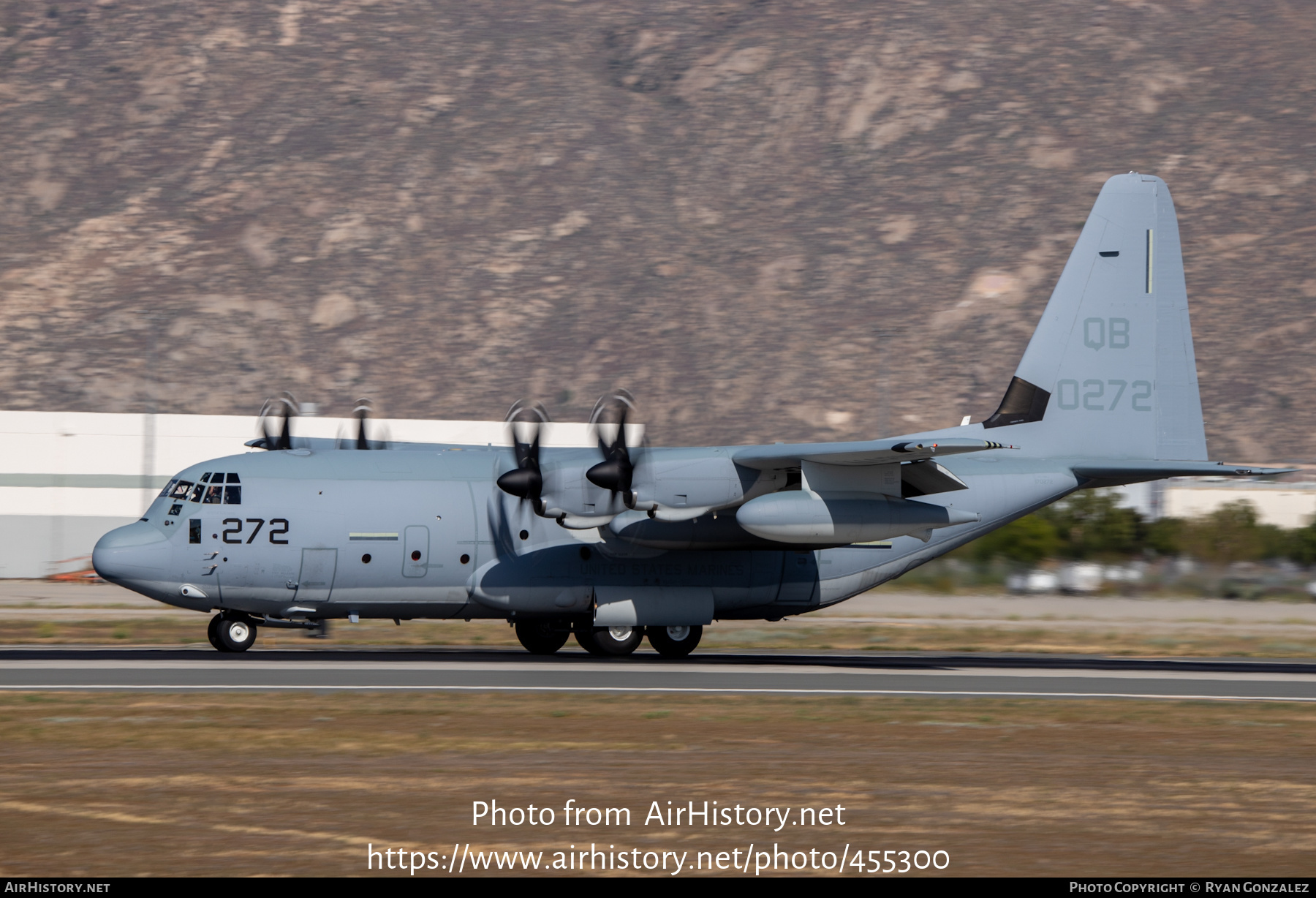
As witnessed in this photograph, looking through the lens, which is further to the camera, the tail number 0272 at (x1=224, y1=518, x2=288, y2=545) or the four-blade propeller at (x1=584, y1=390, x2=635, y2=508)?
the tail number 0272 at (x1=224, y1=518, x2=288, y2=545)

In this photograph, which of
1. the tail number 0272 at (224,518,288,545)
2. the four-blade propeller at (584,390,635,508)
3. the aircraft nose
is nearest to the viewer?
the aircraft nose

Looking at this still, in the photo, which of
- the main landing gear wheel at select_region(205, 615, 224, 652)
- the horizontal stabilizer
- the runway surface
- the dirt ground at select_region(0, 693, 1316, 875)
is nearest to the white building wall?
the horizontal stabilizer

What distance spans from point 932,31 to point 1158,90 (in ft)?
59.8

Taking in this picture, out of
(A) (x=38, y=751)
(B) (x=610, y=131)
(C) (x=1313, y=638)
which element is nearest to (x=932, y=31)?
(B) (x=610, y=131)

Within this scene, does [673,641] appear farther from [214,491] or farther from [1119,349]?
[1119,349]

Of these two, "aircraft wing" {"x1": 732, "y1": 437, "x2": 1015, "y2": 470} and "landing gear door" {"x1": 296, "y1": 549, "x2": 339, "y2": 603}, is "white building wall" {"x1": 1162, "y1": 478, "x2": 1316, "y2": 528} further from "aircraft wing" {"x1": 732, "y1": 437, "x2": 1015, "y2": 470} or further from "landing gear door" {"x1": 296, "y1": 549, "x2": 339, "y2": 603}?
"landing gear door" {"x1": 296, "y1": 549, "x2": 339, "y2": 603}

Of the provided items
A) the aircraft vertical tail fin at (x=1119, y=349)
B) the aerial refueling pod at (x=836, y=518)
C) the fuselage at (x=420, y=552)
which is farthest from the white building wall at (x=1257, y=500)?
the aerial refueling pod at (x=836, y=518)

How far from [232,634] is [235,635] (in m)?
0.06

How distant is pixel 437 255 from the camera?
10131 centimetres

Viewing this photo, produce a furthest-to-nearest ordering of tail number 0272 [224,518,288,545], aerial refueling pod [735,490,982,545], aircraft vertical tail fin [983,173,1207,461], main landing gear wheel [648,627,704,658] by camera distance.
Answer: aircraft vertical tail fin [983,173,1207,461] < main landing gear wheel [648,627,704,658] < tail number 0272 [224,518,288,545] < aerial refueling pod [735,490,982,545]

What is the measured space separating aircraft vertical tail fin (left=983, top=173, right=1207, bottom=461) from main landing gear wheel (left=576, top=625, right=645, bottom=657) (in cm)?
884

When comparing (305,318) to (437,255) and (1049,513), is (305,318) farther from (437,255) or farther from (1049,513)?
(1049,513)

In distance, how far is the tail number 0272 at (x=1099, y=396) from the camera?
104 feet

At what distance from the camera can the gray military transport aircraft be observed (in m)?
27.0
